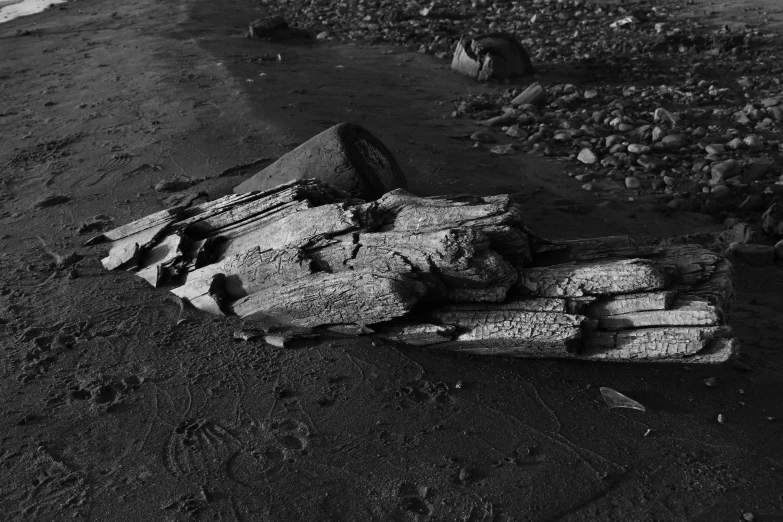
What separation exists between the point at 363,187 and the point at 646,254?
2.24 meters

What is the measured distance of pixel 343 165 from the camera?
5387mm

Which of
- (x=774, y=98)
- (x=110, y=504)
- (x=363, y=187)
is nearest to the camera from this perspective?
(x=110, y=504)

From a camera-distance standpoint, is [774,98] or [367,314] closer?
[367,314]

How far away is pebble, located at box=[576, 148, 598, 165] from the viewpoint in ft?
24.7

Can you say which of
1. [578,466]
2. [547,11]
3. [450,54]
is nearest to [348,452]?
[578,466]

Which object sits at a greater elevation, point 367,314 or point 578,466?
point 367,314

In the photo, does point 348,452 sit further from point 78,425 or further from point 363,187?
point 363,187

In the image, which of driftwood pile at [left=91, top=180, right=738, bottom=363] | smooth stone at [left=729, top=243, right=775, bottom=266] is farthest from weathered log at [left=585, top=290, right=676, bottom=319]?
smooth stone at [left=729, top=243, right=775, bottom=266]

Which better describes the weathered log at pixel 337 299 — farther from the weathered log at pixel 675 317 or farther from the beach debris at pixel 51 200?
the beach debris at pixel 51 200

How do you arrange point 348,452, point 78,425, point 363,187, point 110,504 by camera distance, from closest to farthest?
1. point 110,504
2. point 348,452
3. point 78,425
4. point 363,187

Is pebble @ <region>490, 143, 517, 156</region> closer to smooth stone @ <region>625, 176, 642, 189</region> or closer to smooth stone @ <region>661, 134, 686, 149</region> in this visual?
smooth stone @ <region>625, 176, 642, 189</region>

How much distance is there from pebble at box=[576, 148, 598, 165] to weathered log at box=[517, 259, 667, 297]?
3848 mm

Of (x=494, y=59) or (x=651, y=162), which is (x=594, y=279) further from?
(x=494, y=59)

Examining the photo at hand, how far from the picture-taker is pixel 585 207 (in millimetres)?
6586
